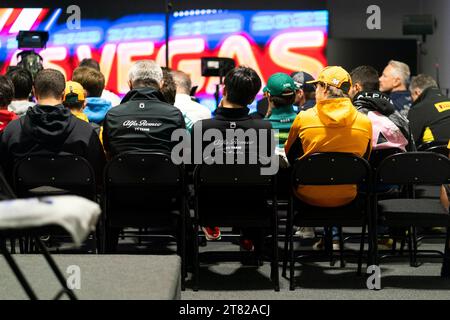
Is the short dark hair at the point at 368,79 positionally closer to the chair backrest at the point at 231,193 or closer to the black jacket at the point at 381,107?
the black jacket at the point at 381,107

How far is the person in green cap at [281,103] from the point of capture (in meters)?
4.90

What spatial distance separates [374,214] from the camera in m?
4.37

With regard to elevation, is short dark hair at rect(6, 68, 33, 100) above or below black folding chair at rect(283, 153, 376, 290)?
above

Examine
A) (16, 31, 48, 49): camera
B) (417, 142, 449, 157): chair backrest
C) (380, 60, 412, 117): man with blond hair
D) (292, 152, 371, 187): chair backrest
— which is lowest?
(417, 142, 449, 157): chair backrest

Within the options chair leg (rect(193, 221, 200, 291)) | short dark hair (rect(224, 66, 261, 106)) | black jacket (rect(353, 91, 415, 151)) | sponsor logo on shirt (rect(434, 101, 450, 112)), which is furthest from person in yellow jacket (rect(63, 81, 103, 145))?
sponsor logo on shirt (rect(434, 101, 450, 112))

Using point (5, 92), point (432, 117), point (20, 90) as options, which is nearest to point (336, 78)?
point (432, 117)

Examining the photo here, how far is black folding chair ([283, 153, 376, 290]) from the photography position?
4176 millimetres

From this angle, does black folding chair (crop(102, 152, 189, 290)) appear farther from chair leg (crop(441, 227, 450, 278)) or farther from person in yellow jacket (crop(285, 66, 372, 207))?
chair leg (crop(441, 227, 450, 278))

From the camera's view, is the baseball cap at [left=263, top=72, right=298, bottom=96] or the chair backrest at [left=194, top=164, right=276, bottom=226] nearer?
the chair backrest at [left=194, top=164, right=276, bottom=226]

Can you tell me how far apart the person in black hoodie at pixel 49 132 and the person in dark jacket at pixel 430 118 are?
9.54ft

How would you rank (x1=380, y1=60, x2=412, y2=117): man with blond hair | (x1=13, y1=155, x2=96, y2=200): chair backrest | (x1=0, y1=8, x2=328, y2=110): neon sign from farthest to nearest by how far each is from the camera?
(x1=0, y1=8, x2=328, y2=110): neon sign
(x1=380, y1=60, x2=412, y2=117): man with blond hair
(x1=13, y1=155, x2=96, y2=200): chair backrest

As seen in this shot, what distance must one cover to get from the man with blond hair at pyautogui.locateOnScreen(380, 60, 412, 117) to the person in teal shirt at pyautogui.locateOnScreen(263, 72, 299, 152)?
73.9 inches
